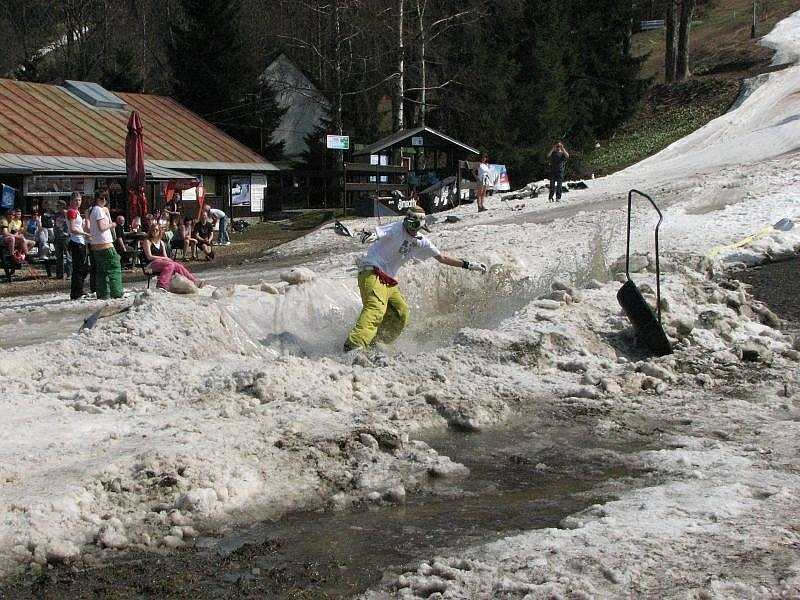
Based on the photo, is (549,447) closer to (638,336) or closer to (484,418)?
(484,418)

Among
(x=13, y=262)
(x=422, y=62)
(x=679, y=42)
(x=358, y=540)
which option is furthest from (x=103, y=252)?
(x=679, y=42)

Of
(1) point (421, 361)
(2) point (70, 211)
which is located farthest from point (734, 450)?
(2) point (70, 211)

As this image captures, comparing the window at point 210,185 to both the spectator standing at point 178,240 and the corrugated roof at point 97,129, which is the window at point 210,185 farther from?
the spectator standing at point 178,240

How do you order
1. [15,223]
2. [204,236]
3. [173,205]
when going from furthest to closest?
[173,205]
[204,236]
[15,223]

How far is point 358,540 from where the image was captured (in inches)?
245

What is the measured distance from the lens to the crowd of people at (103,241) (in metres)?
14.4

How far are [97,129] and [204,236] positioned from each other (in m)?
10.8

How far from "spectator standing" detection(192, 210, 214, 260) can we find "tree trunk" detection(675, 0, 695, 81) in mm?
28662

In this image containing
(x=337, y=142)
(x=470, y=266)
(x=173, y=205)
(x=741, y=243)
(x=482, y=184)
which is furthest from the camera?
(x=337, y=142)

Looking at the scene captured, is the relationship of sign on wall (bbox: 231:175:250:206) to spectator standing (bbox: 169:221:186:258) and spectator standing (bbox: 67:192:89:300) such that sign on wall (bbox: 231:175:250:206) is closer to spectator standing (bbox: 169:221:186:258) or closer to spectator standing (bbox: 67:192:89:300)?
spectator standing (bbox: 169:221:186:258)

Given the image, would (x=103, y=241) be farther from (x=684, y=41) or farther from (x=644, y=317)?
(x=684, y=41)

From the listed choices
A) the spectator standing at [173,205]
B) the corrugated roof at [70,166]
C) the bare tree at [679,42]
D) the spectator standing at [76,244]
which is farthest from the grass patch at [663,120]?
the spectator standing at [76,244]

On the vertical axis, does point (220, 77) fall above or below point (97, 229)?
above

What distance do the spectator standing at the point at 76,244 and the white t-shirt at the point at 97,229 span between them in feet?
3.10
